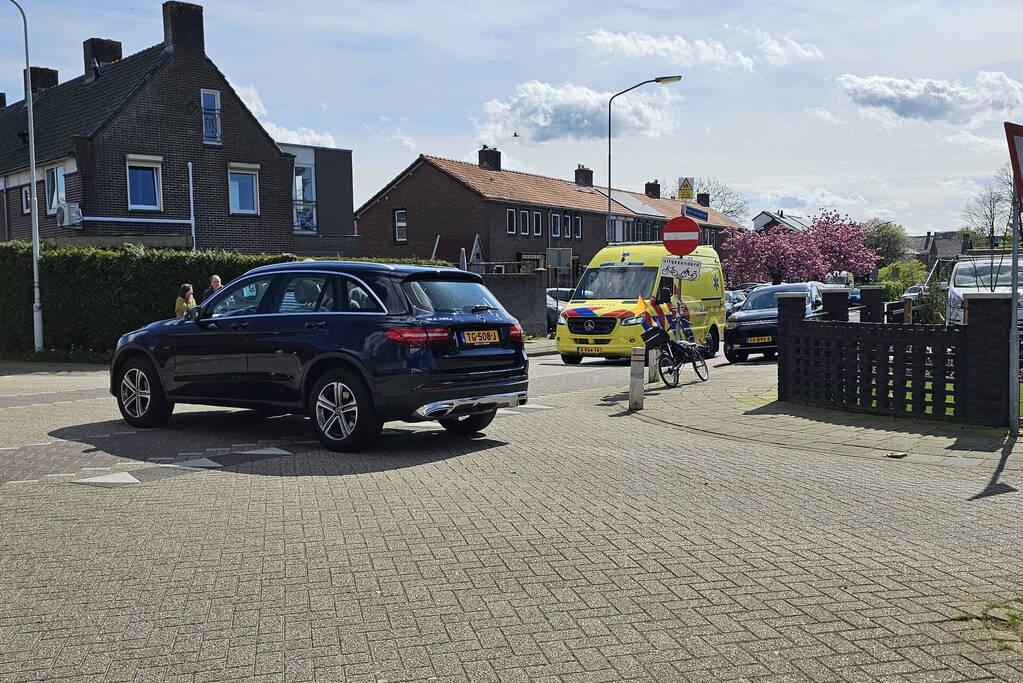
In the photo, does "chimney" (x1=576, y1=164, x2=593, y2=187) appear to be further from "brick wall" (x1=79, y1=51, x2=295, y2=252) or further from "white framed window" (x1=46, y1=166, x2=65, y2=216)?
"white framed window" (x1=46, y1=166, x2=65, y2=216)

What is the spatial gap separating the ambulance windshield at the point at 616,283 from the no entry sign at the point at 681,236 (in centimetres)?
541

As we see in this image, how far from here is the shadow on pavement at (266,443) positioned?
829 cm

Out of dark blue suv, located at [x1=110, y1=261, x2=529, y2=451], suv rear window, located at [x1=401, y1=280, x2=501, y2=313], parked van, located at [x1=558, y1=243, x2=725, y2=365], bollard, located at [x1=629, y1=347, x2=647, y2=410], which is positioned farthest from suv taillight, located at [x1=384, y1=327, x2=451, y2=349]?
parked van, located at [x1=558, y1=243, x2=725, y2=365]

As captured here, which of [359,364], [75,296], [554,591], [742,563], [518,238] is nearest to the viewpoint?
[554,591]

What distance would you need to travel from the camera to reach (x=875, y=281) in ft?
212

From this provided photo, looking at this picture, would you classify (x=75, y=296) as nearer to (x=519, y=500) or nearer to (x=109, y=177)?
(x=109, y=177)

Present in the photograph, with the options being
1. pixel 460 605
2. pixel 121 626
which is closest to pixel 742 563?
pixel 460 605

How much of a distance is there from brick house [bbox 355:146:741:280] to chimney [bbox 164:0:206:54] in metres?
18.5

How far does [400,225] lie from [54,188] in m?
23.6

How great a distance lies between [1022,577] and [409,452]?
539cm

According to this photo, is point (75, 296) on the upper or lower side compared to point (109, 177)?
lower

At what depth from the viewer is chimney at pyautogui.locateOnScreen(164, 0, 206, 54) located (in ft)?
110

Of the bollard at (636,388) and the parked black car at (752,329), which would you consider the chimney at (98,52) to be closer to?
the parked black car at (752,329)

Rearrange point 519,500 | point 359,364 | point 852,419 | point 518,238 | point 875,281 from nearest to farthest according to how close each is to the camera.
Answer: point 519,500
point 359,364
point 852,419
point 518,238
point 875,281
